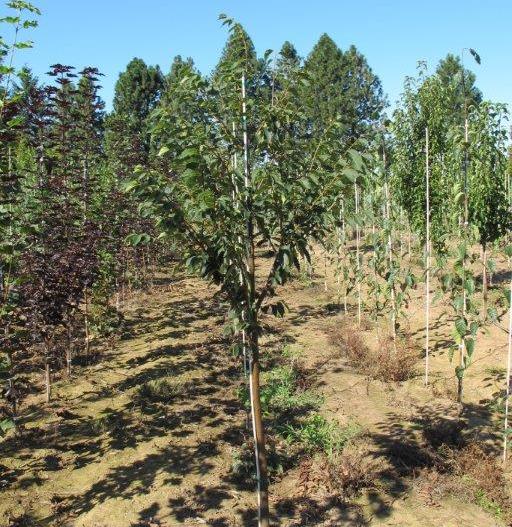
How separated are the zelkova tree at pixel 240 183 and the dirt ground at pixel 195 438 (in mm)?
1665

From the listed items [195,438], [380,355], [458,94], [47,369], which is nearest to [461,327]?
[195,438]

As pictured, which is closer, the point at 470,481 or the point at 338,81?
the point at 470,481

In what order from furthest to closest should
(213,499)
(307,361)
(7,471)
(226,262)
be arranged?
1. (307,361)
2. (7,471)
3. (213,499)
4. (226,262)

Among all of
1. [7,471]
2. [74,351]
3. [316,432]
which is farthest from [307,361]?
[7,471]

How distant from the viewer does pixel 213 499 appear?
5594mm

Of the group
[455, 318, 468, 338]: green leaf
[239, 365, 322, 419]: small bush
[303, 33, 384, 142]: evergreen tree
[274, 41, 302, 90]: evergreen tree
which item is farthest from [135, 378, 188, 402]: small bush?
[303, 33, 384, 142]: evergreen tree

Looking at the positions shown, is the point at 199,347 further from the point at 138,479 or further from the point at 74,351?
the point at 138,479

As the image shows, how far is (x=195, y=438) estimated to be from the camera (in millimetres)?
6867

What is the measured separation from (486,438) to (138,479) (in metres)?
4.76

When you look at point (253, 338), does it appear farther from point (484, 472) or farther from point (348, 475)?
point (484, 472)

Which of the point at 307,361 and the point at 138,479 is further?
the point at 307,361

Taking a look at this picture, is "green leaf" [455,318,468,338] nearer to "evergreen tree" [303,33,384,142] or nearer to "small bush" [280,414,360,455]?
"small bush" [280,414,360,455]

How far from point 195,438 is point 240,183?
14.3 feet

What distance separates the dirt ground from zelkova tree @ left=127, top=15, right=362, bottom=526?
5.46ft
